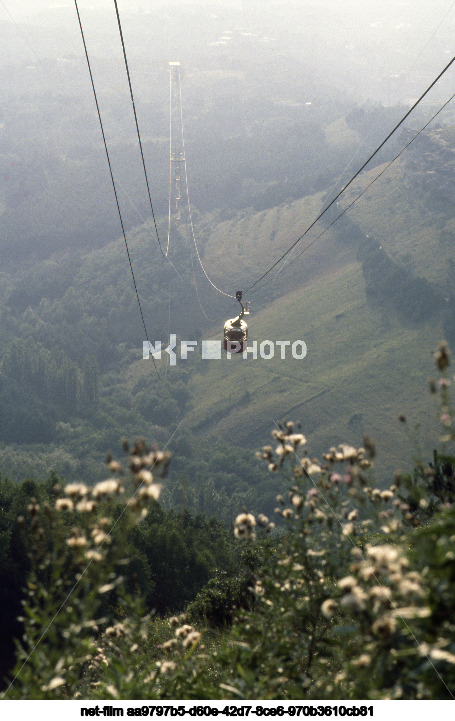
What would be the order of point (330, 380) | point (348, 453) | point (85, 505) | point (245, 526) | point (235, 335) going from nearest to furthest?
point (85, 505)
point (348, 453)
point (245, 526)
point (235, 335)
point (330, 380)

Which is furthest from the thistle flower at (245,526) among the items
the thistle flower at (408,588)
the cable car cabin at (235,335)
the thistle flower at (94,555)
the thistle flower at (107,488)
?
the cable car cabin at (235,335)

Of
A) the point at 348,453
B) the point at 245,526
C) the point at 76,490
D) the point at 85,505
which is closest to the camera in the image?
the point at 85,505

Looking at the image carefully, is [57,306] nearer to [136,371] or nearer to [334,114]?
[136,371]

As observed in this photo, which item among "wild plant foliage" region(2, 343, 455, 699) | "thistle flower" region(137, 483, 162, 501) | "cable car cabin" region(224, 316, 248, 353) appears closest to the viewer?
"wild plant foliage" region(2, 343, 455, 699)

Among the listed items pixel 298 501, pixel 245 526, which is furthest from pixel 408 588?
pixel 245 526

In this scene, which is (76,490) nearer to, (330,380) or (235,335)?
(235,335)

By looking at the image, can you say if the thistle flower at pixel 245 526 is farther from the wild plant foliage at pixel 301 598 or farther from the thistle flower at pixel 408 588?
the thistle flower at pixel 408 588

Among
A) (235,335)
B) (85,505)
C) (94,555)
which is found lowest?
(94,555)

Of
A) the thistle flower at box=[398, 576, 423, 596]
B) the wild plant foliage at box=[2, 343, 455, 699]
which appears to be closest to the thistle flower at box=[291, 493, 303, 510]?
the wild plant foliage at box=[2, 343, 455, 699]

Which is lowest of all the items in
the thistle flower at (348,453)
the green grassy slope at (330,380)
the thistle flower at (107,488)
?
the thistle flower at (107,488)

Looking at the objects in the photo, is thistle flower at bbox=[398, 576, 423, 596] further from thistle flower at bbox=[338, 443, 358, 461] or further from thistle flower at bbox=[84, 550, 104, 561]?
thistle flower at bbox=[338, 443, 358, 461]

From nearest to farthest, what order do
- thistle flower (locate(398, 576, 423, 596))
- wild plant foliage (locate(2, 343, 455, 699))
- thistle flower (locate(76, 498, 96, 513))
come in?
Answer: thistle flower (locate(398, 576, 423, 596)), wild plant foliage (locate(2, 343, 455, 699)), thistle flower (locate(76, 498, 96, 513))

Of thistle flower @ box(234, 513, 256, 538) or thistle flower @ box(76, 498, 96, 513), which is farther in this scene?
thistle flower @ box(234, 513, 256, 538)
